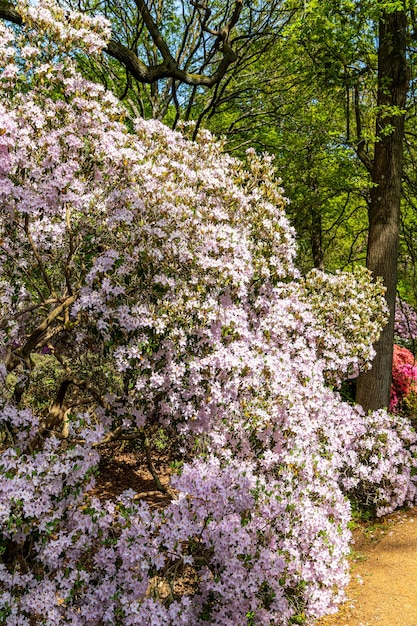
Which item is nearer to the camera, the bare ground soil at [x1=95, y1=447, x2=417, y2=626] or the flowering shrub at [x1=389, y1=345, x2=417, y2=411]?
the bare ground soil at [x1=95, y1=447, x2=417, y2=626]

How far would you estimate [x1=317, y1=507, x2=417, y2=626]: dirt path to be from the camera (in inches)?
187

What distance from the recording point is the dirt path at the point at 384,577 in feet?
15.6

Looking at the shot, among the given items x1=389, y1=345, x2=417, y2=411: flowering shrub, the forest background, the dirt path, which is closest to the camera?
the dirt path

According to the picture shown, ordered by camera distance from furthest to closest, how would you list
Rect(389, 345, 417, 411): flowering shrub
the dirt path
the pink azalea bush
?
Rect(389, 345, 417, 411): flowering shrub, the dirt path, the pink azalea bush

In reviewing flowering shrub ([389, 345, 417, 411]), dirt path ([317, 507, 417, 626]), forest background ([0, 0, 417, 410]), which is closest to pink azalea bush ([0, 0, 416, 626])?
dirt path ([317, 507, 417, 626])

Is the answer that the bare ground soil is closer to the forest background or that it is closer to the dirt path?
the dirt path

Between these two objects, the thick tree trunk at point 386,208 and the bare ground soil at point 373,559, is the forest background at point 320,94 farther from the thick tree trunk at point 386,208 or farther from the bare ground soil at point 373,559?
the bare ground soil at point 373,559

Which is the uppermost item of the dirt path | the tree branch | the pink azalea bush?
the tree branch

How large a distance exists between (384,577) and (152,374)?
11.3ft

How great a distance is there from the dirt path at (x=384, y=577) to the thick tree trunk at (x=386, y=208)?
2126mm

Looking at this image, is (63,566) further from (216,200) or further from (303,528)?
(216,200)

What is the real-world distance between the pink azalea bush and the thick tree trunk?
3283mm

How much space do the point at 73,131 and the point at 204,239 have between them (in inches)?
52.8

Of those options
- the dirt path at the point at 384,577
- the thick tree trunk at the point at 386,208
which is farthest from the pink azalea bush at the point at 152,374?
the thick tree trunk at the point at 386,208
